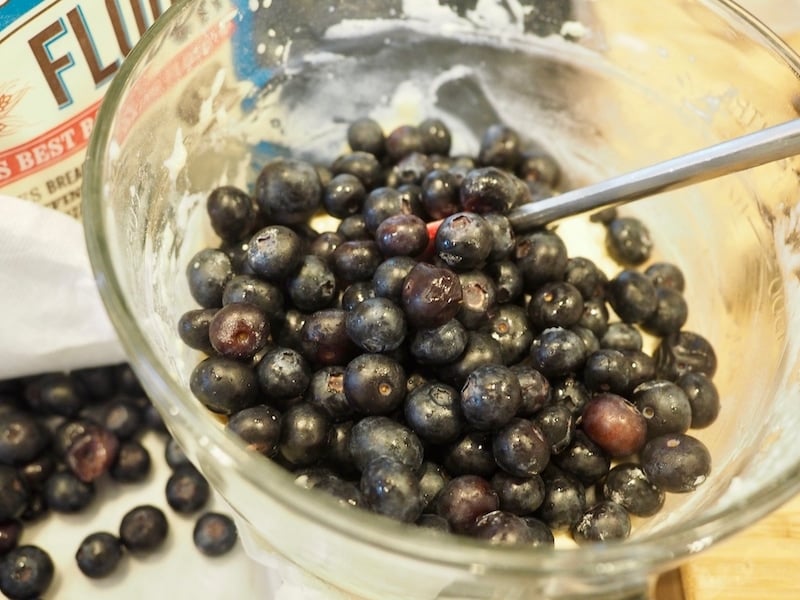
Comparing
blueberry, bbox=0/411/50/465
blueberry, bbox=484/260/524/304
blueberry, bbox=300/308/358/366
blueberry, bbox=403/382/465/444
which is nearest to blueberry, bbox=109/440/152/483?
blueberry, bbox=0/411/50/465

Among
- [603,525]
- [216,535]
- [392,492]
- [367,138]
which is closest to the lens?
[392,492]

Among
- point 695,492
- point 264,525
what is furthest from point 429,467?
point 695,492

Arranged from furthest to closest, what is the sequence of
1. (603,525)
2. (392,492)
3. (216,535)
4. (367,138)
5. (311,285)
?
(367,138) → (216,535) → (311,285) → (603,525) → (392,492)

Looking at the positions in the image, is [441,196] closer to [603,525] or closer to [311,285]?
[311,285]

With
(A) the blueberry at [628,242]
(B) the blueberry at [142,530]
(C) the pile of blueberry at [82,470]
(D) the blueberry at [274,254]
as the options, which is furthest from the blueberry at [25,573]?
(A) the blueberry at [628,242]

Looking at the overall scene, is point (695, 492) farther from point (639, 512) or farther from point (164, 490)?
point (164, 490)

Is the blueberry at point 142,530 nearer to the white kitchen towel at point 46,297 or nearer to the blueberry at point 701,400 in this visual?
the white kitchen towel at point 46,297

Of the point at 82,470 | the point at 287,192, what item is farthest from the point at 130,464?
the point at 287,192

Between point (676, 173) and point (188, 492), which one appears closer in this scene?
point (676, 173)

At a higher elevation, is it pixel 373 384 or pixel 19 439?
pixel 373 384
